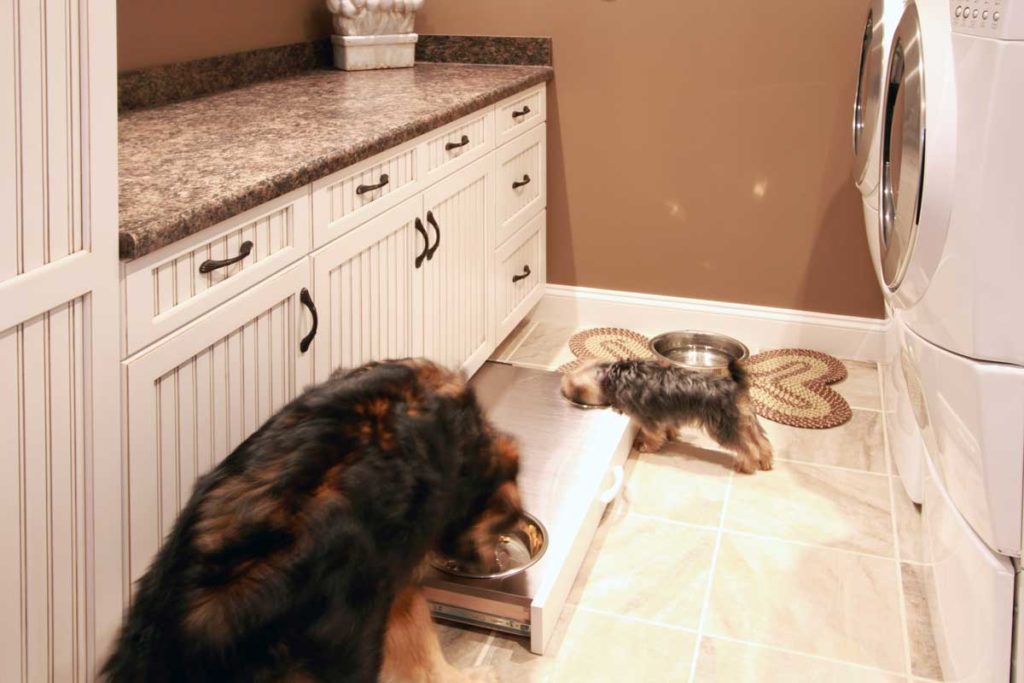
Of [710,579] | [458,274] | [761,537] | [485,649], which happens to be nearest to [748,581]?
[710,579]

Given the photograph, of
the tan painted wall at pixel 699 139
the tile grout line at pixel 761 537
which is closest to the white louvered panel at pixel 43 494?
the tile grout line at pixel 761 537

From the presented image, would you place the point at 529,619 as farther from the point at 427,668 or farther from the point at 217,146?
the point at 217,146

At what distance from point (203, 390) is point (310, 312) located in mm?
375

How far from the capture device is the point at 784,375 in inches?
136

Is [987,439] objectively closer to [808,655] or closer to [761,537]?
[808,655]

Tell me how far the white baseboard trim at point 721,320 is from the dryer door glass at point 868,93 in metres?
0.76

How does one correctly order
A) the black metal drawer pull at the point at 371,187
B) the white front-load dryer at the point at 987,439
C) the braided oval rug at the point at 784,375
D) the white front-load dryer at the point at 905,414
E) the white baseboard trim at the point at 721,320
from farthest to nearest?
1. the white baseboard trim at the point at 721,320
2. the braided oval rug at the point at 784,375
3. the black metal drawer pull at the point at 371,187
4. the white front-load dryer at the point at 905,414
5. the white front-load dryer at the point at 987,439

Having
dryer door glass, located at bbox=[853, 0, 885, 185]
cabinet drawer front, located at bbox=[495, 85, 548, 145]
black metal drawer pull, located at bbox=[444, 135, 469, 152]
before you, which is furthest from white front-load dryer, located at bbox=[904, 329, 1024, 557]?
cabinet drawer front, located at bbox=[495, 85, 548, 145]

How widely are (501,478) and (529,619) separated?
49cm

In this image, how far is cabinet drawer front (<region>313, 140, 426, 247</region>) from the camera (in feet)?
6.97

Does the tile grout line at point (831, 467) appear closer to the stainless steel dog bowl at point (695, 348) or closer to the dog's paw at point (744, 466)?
the dog's paw at point (744, 466)

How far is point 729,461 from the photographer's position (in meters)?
2.91

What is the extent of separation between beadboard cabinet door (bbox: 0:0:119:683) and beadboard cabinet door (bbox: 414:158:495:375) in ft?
4.15

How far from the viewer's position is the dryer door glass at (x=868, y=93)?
2.53 m
